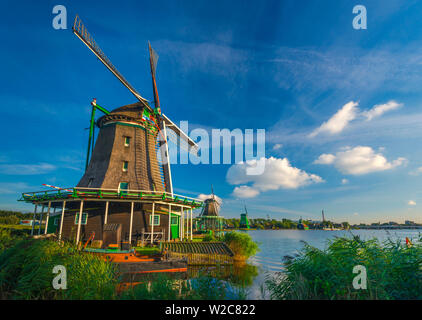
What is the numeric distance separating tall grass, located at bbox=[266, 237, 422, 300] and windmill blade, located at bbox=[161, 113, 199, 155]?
22.5m

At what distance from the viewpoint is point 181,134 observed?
2811 cm

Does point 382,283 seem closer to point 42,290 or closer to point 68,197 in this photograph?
point 42,290

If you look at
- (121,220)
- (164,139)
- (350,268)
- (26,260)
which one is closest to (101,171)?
(121,220)

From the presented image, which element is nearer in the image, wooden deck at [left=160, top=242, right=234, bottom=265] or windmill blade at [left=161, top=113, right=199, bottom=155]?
wooden deck at [left=160, top=242, right=234, bottom=265]

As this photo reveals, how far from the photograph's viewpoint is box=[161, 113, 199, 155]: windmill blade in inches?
1038

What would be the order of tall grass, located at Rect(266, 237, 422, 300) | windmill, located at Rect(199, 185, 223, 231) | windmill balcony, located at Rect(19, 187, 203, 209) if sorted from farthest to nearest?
windmill, located at Rect(199, 185, 223, 231), windmill balcony, located at Rect(19, 187, 203, 209), tall grass, located at Rect(266, 237, 422, 300)

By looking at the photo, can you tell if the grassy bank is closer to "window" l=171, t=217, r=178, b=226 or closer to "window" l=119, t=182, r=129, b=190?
"window" l=119, t=182, r=129, b=190

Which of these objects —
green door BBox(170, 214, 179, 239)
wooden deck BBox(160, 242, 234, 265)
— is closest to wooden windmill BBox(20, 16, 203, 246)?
green door BBox(170, 214, 179, 239)

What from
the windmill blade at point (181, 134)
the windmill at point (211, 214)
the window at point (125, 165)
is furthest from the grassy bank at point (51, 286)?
the windmill at point (211, 214)

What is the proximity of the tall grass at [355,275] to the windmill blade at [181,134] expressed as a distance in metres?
22.5

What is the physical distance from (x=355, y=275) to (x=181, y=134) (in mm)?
24810

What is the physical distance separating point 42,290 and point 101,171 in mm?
A: 16271

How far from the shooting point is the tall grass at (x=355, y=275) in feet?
17.2
